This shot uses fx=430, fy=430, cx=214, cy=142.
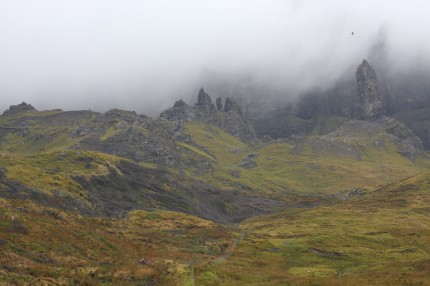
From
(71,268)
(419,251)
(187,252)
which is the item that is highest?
(71,268)

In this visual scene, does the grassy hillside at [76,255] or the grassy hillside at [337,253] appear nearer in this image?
the grassy hillside at [76,255]

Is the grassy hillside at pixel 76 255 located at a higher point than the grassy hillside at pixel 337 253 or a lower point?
higher

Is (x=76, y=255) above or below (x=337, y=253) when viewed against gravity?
above

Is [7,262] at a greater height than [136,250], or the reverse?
[7,262]

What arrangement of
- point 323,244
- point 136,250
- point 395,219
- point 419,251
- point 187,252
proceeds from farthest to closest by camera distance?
point 395,219 → point 323,244 → point 419,251 → point 187,252 → point 136,250

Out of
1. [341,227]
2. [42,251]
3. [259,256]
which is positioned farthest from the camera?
[341,227]

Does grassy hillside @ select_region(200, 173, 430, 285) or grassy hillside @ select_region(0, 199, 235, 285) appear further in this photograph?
grassy hillside @ select_region(200, 173, 430, 285)

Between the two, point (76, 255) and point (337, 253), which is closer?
point (76, 255)

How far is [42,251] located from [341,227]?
116860mm

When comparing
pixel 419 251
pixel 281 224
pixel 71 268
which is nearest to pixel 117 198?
pixel 281 224

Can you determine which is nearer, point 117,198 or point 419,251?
point 419,251

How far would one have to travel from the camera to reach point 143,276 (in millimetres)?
53312

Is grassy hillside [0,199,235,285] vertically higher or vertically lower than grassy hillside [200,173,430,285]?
higher

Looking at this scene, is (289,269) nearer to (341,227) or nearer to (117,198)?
(341,227)
